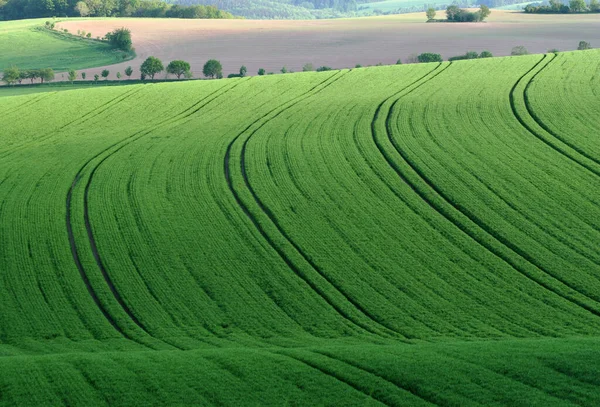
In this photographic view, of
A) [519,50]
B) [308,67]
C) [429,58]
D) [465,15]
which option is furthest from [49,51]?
[519,50]

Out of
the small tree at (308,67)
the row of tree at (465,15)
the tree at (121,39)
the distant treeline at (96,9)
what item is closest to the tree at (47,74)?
the tree at (121,39)

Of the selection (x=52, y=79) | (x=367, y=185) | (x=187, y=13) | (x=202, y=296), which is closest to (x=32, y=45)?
(x=52, y=79)

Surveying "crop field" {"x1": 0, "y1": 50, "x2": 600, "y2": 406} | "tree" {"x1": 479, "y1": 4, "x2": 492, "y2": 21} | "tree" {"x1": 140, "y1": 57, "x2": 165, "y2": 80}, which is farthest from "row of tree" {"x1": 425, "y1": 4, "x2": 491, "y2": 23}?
"crop field" {"x1": 0, "y1": 50, "x2": 600, "y2": 406}

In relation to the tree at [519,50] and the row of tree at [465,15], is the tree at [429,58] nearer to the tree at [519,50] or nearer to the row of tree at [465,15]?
the tree at [519,50]

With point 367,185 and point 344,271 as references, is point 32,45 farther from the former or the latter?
point 344,271

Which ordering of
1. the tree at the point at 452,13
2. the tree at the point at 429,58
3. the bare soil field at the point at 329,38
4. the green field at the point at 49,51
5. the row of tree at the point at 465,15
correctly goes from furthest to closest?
the tree at the point at 452,13
the row of tree at the point at 465,15
the green field at the point at 49,51
the bare soil field at the point at 329,38
the tree at the point at 429,58

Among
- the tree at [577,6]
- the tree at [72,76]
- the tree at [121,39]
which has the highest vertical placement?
the tree at [577,6]
